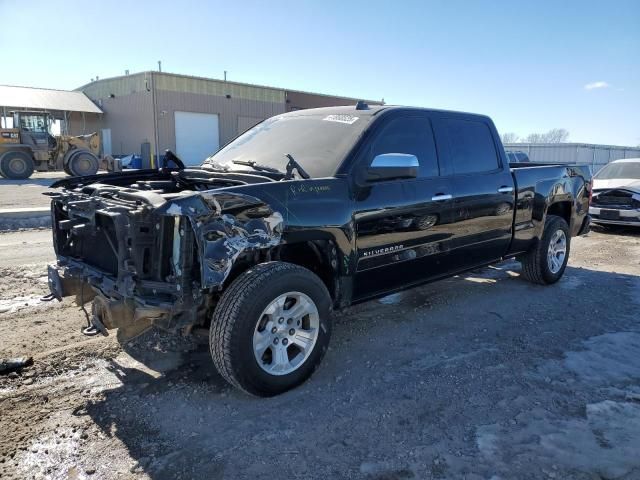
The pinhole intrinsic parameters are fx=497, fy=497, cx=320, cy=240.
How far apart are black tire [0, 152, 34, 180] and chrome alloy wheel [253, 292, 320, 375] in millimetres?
21886

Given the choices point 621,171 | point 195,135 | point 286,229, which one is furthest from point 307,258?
point 195,135

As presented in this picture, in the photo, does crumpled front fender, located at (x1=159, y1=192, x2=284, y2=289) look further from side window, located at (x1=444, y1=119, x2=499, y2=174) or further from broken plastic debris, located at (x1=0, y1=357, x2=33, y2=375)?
side window, located at (x1=444, y1=119, x2=499, y2=174)

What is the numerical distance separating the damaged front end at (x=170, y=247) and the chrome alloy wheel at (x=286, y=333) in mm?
397

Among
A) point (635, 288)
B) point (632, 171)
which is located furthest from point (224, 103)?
point (635, 288)

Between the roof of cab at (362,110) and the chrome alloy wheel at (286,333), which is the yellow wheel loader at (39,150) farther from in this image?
the chrome alloy wheel at (286,333)

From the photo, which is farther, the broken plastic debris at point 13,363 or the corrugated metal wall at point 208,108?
the corrugated metal wall at point 208,108

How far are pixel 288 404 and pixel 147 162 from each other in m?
27.2

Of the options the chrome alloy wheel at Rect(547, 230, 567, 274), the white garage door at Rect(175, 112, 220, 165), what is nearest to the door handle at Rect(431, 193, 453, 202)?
the chrome alloy wheel at Rect(547, 230, 567, 274)

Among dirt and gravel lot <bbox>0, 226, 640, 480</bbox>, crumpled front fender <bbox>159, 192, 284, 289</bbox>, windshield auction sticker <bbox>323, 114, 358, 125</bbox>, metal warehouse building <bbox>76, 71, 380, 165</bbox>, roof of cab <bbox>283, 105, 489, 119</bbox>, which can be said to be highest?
metal warehouse building <bbox>76, 71, 380, 165</bbox>

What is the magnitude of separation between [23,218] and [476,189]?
9.71 metres

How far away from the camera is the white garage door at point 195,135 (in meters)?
32.8

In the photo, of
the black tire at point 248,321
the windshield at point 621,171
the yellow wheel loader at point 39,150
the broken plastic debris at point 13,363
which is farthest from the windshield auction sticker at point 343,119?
the yellow wheel loader at point 39,150

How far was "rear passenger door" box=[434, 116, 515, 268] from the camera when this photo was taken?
4.67 meters

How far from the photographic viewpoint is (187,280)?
2.95 metres
